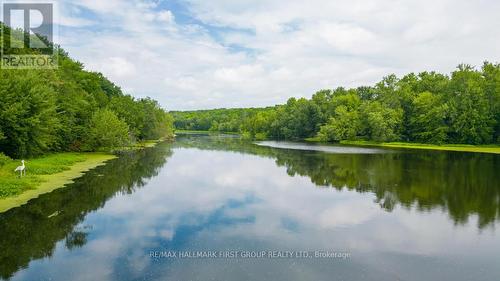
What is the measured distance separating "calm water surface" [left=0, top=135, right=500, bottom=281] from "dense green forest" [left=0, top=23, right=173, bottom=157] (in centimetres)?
740

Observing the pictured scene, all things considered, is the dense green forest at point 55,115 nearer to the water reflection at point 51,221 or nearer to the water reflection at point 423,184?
the water reflection at point 51,221

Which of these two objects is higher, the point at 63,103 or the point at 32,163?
the point at 63,103

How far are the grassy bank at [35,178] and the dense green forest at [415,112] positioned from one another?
215 ft

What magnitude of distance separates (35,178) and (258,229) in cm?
1610

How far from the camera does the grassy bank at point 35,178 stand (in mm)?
18953

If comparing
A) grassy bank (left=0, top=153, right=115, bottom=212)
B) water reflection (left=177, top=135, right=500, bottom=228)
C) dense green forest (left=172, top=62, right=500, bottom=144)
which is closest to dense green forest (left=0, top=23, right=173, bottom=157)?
grassy bank (left=0, top=153, right=115, bottom=212)

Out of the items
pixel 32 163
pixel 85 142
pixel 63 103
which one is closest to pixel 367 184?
pixel 32 163

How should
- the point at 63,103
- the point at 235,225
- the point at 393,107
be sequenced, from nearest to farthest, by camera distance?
the point at 235,225 → the point at 63,103 → the point at 393,107

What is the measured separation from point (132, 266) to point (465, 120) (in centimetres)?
7346

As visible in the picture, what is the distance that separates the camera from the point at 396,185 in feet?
81.7

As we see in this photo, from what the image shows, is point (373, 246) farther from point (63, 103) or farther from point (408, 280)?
point (63, 103)

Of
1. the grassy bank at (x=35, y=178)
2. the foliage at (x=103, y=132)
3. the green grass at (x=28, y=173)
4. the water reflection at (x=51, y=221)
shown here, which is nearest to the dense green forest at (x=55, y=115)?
the foliage at (x=103, y=132)

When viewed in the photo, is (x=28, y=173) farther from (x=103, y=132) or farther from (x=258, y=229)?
(x=103, y=132)

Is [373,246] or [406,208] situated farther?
[406,208]
